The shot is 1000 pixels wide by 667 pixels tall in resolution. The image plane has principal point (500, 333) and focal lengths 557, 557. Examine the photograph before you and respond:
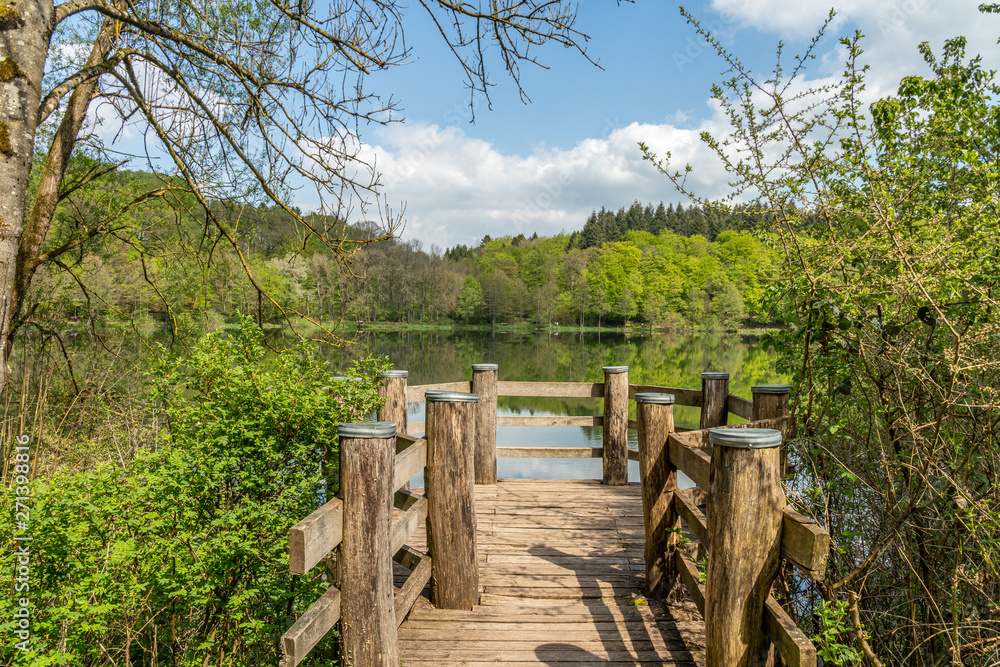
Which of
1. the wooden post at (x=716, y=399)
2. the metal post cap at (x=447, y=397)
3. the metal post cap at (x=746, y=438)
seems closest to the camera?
the metal post cap at (x=746, y=438)

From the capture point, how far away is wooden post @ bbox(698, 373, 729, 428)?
16.4ft

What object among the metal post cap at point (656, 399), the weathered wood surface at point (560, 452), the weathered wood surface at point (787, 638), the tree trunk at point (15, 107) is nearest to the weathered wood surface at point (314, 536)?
the tree trunk at point (15, 107)

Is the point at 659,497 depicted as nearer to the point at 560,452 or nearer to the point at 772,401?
the point at 772,401

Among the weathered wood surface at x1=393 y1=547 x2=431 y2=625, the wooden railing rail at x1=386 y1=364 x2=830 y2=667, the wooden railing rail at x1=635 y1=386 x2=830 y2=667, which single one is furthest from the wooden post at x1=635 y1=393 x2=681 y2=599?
the weathered wood surface at x1=393 y1=547 x2=431 y2=625

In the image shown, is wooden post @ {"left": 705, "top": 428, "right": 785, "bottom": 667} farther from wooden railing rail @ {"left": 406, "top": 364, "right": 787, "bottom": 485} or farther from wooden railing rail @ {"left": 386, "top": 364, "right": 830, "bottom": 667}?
wooden railing rail @ {"left": 406, "top": 364, "right": 787, "bottom": 485}

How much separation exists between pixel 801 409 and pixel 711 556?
70.0 inches

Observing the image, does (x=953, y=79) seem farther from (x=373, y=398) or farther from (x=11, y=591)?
(x=11, y=591)

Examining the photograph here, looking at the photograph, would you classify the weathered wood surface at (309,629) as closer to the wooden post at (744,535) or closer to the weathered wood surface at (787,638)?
the wooden post at (744,535)

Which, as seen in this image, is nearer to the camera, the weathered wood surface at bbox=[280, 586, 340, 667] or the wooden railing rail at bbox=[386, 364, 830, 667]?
the weathered wood surface at bbox=[280, 586, 340, 667]

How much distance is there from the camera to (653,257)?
232 feet

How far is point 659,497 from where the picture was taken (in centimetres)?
334

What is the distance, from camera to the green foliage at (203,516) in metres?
2.99

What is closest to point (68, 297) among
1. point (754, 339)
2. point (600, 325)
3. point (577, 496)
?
point (577, 496)

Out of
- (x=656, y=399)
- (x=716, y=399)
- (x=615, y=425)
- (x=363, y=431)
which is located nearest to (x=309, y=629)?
(x=363, y=431)
